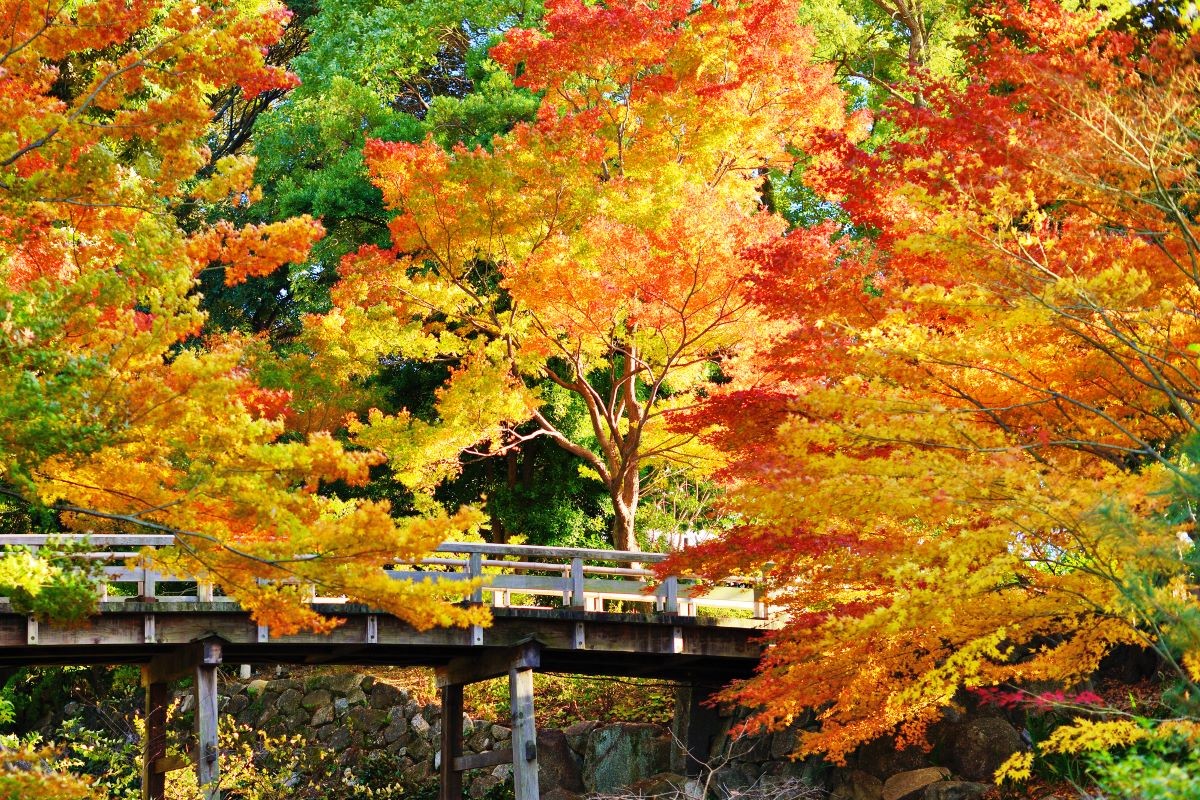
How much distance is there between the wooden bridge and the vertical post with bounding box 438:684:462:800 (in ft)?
0.05

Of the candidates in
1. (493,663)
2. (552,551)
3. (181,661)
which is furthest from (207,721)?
(552,551)

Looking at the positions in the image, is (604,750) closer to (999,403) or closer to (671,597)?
(671,597)

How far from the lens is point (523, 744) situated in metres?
14.4

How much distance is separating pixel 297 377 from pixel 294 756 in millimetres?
5484

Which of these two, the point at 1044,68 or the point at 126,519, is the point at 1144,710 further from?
the point at 126,519

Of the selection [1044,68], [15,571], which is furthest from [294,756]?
[1044,68]

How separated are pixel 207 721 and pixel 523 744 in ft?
10.4

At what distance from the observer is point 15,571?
8.71m

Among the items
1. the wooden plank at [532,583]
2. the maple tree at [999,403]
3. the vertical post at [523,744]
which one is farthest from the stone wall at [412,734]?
the maple tree at [999,403]

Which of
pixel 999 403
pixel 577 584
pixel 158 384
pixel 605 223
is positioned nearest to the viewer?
pixel 158 384

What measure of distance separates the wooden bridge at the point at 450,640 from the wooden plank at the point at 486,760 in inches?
0.8

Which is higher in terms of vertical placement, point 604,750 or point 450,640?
point 450,640

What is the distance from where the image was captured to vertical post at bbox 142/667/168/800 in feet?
49.6

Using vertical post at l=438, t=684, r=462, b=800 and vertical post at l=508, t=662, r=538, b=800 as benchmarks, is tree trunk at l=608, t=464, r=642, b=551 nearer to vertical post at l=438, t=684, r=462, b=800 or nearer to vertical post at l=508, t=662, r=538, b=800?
vertical post at l=438, t=684, r=462, b=800
